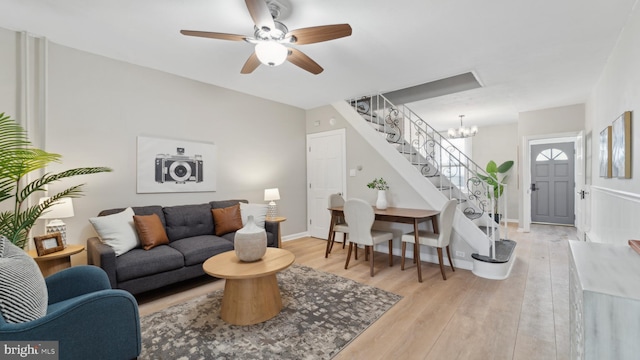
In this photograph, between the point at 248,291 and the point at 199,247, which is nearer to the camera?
the point at 248,291

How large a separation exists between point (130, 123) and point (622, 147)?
500cm

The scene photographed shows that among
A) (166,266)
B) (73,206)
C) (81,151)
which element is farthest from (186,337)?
(81,151)

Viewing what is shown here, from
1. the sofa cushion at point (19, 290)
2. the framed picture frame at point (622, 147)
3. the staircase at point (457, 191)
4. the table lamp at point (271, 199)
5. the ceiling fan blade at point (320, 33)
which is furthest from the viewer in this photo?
the table lamp at point (271, 199)

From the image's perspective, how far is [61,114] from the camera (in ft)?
9.36

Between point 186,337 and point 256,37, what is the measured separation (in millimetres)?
2486

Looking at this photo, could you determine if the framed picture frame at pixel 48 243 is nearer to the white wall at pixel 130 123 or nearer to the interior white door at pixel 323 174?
the white wall at pixel 130 123

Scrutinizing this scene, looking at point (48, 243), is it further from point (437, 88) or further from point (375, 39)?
point (437, 88)

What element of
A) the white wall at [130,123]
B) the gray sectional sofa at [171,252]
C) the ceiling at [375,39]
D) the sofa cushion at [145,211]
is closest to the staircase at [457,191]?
the ceiling at [375,39]

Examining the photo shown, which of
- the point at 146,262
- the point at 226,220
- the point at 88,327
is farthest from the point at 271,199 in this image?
the point at 88,327

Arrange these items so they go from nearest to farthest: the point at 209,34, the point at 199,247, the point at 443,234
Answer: the point at 209,34
the point at 199,247
the point at 443,234

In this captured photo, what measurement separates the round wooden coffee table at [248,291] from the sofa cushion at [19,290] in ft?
3.31

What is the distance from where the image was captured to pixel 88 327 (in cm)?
139

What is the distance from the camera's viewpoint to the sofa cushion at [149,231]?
9.48ft

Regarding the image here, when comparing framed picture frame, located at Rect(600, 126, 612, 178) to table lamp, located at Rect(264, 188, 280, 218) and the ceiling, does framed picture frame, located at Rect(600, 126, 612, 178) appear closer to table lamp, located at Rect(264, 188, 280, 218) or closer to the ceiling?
the ceiling
